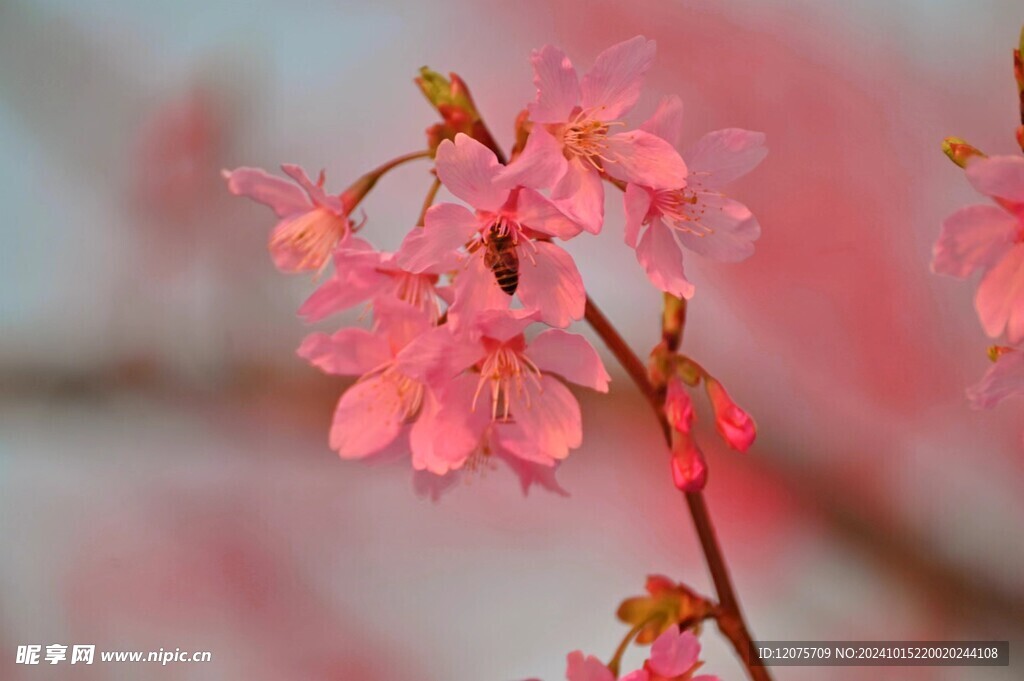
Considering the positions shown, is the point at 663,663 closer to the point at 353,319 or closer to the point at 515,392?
the point at 515,392

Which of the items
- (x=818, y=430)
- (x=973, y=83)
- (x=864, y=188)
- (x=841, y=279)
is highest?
(x=973, y=83)

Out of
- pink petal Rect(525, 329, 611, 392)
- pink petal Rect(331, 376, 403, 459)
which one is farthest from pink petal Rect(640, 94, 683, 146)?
pink petal Rect(331, 376, 403, 459)

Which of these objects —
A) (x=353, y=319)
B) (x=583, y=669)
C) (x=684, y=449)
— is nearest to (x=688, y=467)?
(x=684, y=449)

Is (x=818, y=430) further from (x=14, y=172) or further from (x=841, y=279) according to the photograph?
(x=14, y=172)

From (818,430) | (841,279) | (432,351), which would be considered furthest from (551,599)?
(432,351)

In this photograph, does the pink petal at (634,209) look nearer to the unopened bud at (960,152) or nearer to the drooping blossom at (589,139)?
the drooping blossom at (589,139)

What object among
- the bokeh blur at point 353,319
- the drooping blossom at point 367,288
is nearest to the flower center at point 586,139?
the drooping blossom at point 367,288
